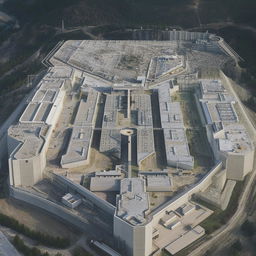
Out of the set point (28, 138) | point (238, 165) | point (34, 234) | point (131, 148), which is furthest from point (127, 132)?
point (34, 234)

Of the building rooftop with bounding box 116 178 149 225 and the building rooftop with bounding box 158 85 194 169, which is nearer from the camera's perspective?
the building rooftop with bounding box 116 178 149 225

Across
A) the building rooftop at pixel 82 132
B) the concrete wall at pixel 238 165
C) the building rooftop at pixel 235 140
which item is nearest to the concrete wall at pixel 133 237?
the building rooftop at pixel 82 132

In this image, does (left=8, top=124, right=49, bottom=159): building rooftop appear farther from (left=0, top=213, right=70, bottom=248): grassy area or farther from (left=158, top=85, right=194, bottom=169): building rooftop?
(left=158, top=85, right=194, bottom=169): building rooftop

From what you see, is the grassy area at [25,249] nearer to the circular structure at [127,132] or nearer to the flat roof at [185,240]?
the flat roof at [185,240]

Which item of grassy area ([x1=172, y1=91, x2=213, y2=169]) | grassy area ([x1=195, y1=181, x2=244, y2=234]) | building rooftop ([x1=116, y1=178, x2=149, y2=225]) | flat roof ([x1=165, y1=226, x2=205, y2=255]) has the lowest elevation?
flat roof ([x1=165, y1=226, x2=205, y2=255])

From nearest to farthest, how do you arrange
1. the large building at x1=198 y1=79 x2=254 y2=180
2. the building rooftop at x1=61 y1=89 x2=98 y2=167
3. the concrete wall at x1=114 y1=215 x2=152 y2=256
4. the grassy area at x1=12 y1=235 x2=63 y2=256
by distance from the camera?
the concrete wall at x1=114 y1=215 x2=152 y2=256, the grassy area at x1=12 y1=235 x2=63 y2=256, the large building at x1=198 y1=79 x2=254 y2=180, the building rooftop at x1=61 y1=89 x2=98 y2=167

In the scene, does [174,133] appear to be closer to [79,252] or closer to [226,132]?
[226,132]

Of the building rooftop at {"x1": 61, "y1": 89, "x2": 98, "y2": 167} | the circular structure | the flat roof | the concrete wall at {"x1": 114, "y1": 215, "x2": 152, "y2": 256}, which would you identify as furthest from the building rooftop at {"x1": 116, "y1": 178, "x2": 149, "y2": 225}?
the circular structure

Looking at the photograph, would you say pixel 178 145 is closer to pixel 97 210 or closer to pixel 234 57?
pixel 97 210

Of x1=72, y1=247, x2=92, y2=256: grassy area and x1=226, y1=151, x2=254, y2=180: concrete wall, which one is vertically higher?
x1=226, y1=151, x2=254, y2=180: concrete wall
